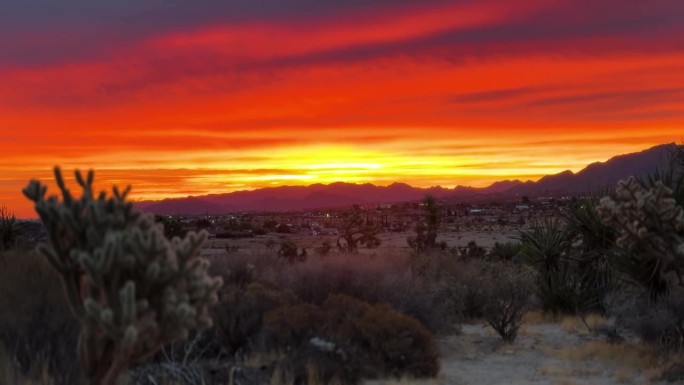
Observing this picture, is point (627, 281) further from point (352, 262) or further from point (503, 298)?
point (352, 262)

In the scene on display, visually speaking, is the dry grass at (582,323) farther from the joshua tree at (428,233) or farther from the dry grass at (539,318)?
the joshua tree at (428,233)

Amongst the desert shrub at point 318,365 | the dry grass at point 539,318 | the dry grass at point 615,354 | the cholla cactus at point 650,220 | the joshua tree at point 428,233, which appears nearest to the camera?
the desert shrub at point 318,365

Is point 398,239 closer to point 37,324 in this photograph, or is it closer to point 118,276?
point 37,324

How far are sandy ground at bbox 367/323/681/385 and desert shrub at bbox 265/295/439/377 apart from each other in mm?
424

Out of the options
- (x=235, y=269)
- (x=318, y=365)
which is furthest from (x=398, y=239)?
(x=318, y=365)

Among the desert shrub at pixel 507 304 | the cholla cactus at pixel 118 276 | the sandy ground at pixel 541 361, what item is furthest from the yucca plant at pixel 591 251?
the cholla cactus at pixel 118 276

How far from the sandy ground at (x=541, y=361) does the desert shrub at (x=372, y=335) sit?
1.39 ft

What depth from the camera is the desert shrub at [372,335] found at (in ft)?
42.6

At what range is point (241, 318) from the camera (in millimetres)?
13992

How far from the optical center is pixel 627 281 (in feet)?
52.8

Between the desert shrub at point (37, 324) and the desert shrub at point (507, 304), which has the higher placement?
the desert shrub at point (37, 324)

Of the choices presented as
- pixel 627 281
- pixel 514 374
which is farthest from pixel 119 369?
pixel 627 281

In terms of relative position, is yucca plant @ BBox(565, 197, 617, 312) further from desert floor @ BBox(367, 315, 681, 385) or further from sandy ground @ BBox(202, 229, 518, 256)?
sandy ground @ BBox(202, 229, 518, 256)

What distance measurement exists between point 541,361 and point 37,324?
8.98m
